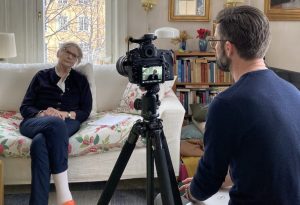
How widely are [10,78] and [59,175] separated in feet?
3.57

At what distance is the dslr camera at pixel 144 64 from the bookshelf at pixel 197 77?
6.42 feet

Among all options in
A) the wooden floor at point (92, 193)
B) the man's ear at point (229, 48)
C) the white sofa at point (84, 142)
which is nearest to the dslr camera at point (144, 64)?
the man's ear at point (229, 48)

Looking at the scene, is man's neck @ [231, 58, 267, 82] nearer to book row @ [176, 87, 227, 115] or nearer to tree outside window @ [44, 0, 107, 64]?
book row @ [176, 87, 227, 115]

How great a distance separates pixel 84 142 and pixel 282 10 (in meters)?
2.20

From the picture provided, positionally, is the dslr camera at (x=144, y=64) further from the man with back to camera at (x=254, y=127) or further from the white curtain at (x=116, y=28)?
the white curtain at (x=116, y=28)

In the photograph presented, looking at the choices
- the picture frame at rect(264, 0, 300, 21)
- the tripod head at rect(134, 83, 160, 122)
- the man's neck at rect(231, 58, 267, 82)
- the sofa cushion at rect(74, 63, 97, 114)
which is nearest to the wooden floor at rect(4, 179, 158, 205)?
the sofa cushion at rect(74, 63, 97, 114)

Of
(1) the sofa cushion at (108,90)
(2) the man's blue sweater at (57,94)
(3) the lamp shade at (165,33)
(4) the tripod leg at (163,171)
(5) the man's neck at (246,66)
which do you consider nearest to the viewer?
(5) the man's neck at (246,66)

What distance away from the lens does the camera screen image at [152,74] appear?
170cm

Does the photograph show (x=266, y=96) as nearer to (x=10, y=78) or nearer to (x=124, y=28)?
(x=10, y=78)

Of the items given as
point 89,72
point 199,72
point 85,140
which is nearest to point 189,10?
point 199,72

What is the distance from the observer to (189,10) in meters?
3.91

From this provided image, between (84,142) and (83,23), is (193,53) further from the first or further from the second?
(84,142)

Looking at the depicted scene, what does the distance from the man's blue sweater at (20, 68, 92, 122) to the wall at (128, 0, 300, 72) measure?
115cm

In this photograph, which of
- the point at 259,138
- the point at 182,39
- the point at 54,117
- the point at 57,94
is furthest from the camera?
the point at 182,39
